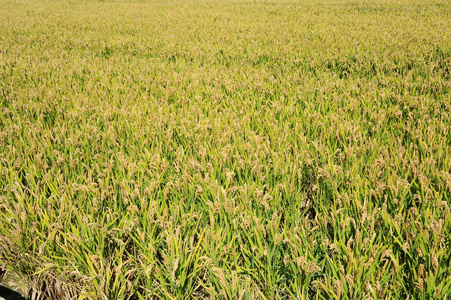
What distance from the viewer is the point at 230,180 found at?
6.36ft

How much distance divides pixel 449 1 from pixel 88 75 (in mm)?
16651

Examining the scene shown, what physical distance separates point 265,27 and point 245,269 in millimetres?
8277

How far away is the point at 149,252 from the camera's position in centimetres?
146

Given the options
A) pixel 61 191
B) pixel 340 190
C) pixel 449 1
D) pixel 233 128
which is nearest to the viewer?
pixel 61 191

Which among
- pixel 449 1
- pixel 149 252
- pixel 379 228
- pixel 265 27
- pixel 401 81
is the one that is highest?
pixel 449 1

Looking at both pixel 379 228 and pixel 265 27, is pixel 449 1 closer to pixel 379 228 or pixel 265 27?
pixel 265 27

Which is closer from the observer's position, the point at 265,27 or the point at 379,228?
the point at 379,228

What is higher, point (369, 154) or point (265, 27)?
point (265, 27)

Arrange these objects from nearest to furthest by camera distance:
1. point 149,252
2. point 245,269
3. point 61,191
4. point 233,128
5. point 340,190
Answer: point 245,269, point 149,252, point 61,191, point 340,190, point 233,128

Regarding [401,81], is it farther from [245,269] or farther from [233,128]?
[245,269]

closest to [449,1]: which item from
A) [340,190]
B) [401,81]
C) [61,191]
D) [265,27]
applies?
[265,27]

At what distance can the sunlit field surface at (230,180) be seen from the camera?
1345mm

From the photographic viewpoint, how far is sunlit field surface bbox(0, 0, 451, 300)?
1345 mm

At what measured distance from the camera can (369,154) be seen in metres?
2.17
